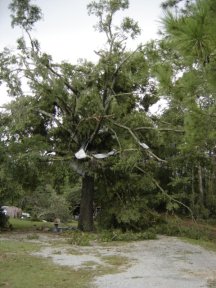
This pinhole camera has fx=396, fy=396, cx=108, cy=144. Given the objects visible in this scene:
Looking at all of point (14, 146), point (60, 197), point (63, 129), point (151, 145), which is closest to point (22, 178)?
point (14, 146)

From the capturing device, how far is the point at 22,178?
1869 cm

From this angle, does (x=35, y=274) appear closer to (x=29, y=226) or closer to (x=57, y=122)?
(x=57, y=122)

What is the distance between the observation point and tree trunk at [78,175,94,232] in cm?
1870

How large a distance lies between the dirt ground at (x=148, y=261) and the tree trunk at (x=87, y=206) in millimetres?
2745

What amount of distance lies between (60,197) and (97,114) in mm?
15432

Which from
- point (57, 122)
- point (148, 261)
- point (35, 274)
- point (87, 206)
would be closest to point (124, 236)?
point (87, 206)

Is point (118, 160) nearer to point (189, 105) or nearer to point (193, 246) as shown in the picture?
point (193, 246)

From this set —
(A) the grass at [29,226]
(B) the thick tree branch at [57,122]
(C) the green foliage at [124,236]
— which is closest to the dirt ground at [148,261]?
(C) the green foliage at [124,236]

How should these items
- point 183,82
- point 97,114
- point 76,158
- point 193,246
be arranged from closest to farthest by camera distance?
1. point 183,82
2. point 193,246
3. point 97,114
4. point 76,158

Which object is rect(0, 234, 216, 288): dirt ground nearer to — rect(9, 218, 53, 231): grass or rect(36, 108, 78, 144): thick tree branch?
rect(9, 218, 53, 231): grass

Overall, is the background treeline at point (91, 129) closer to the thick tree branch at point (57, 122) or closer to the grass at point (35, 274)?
the thick tree branch at point (57, 122)

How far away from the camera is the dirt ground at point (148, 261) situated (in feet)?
25.9

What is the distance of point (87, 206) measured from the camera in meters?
19.0

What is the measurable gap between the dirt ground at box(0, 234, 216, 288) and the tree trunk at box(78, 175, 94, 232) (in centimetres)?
274
